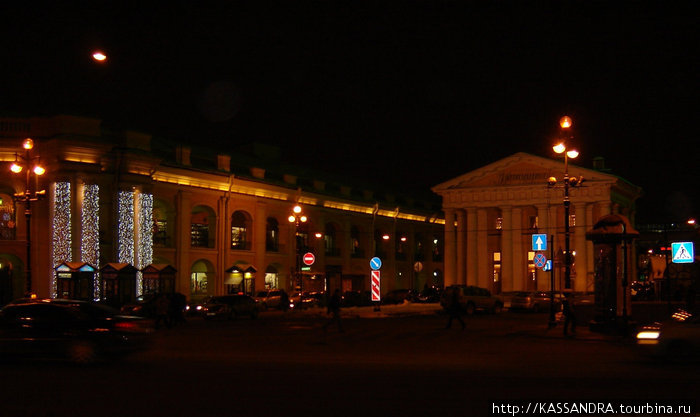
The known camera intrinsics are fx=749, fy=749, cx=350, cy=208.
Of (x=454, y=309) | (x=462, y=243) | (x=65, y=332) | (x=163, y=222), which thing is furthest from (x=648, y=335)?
(x=462, y=243)

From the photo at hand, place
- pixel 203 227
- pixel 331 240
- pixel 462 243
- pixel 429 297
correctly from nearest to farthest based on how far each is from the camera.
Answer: pixel 203 227 < pixel 429 297 < pixel 331 240 < pixel 462 243

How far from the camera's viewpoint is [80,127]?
159ft

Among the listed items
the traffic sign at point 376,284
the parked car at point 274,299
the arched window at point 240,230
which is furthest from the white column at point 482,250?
the traffic sign at point 376,284

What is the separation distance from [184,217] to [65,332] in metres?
39.9

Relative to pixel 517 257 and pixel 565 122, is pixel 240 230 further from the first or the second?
pixel 565 122

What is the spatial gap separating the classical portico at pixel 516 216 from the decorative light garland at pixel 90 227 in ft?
120

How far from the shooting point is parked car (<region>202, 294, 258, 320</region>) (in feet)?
135

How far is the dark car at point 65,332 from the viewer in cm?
1628

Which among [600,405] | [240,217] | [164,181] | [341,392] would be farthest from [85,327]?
[240,217]

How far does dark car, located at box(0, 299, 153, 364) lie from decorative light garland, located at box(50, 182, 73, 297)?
1257 inches

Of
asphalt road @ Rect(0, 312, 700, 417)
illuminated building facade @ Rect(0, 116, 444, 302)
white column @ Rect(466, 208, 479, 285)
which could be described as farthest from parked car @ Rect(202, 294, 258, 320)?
white column @ Rect(466, 208, 479, 285)

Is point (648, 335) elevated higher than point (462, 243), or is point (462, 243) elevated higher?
point (462, 243)

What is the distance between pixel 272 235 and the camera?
215ft

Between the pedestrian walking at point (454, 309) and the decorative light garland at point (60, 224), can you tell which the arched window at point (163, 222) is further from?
the pedestrian walking at point (454, 309)
